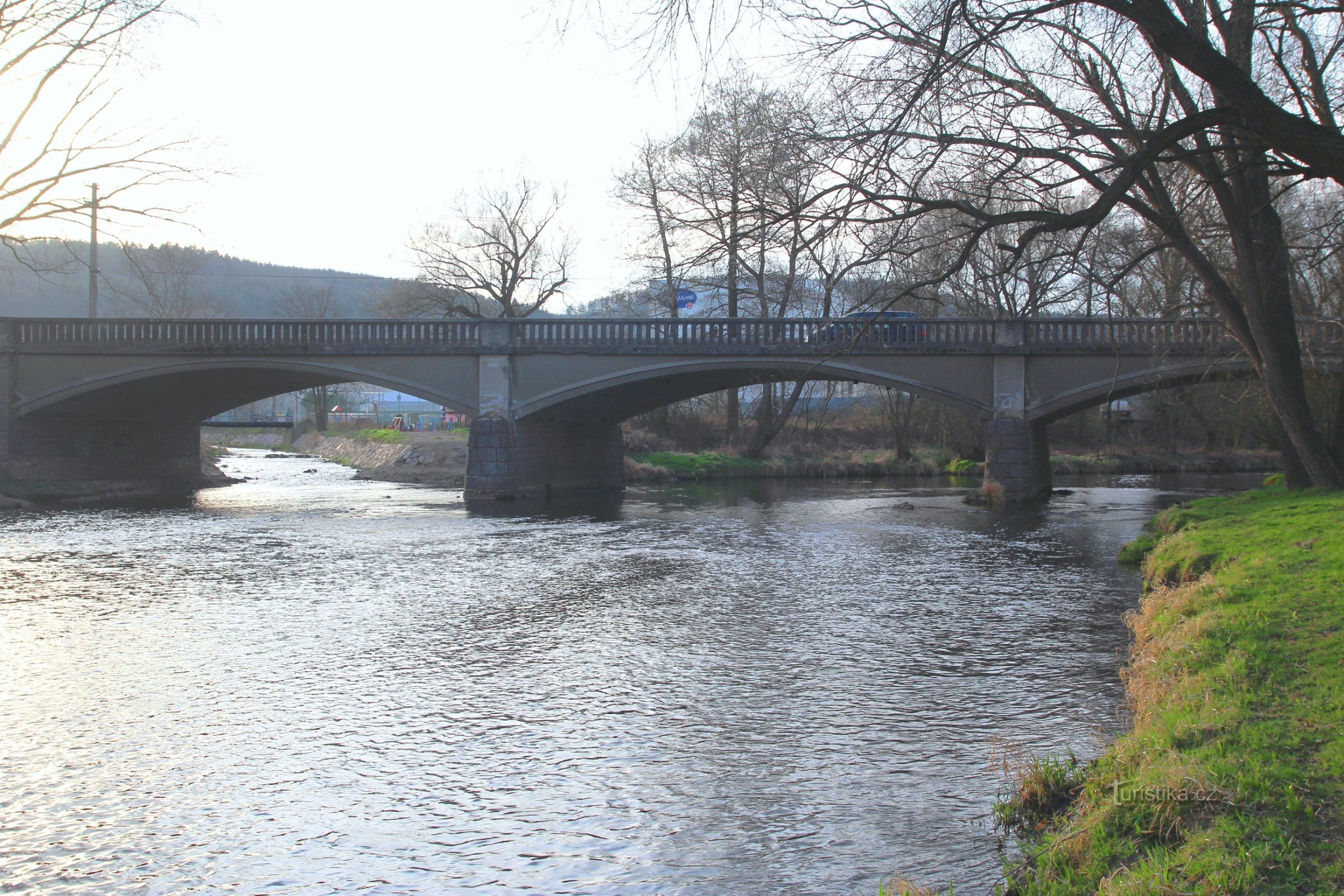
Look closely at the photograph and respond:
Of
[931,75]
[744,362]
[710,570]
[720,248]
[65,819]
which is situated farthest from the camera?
[744,362]

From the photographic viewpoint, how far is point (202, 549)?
18.8 metres

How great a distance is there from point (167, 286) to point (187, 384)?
37194mm

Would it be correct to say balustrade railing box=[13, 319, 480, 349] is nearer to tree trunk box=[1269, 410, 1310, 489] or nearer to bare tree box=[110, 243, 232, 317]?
tree trunk box=[1269, 410, 1310, 489]

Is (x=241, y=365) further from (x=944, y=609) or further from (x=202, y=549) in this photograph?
(x=944, y=609)

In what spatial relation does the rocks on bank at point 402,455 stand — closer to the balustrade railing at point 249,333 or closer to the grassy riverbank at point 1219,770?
the balustrade railing at point 249,333

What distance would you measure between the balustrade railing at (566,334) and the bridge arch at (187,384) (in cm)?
53

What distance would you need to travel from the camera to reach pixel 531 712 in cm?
841

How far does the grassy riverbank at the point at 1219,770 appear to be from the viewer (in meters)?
Result: 4.09

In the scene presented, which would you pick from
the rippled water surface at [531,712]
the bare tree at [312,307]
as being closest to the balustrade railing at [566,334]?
the rippled water surface at [531,712]

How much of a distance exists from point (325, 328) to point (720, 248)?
2336cm

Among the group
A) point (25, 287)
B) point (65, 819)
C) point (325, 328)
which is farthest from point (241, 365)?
point (25, 287)

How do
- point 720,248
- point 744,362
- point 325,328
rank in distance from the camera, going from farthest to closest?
point 325,328
point 744,362
point 720,248

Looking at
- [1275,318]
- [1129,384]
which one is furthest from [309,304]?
[1275,318]

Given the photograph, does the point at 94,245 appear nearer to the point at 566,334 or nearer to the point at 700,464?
the point at 566,334
